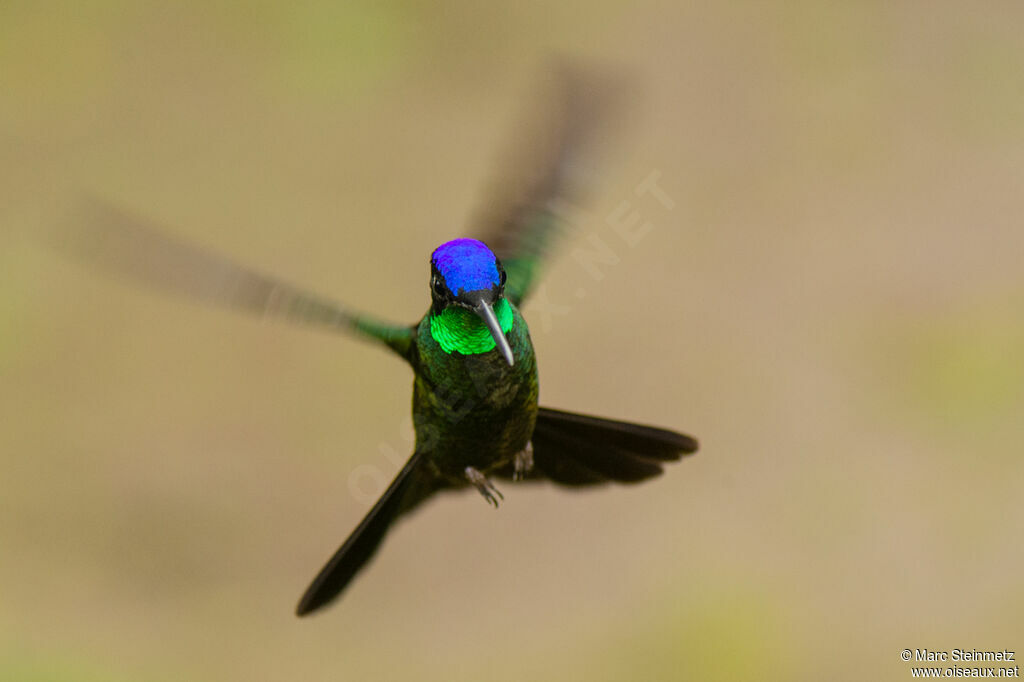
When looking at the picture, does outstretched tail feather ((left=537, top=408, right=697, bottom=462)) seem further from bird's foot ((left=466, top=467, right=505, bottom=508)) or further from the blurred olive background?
the blurred olive background

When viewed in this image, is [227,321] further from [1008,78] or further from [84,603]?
[1008,78]

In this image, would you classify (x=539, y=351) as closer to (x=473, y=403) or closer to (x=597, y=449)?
(x=597, y=449)

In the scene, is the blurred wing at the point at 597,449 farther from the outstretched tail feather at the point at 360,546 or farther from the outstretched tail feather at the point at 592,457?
the outstretched tail feather at the point at 360,546

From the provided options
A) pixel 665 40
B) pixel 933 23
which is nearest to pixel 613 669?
pixel 665 40

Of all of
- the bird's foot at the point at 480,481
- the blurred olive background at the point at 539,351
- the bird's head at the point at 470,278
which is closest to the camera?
the bird's head at the point at 470,278

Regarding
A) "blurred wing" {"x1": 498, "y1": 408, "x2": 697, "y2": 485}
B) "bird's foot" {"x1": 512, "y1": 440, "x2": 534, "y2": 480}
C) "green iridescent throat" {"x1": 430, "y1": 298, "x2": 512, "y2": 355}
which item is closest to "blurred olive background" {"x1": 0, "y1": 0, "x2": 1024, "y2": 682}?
"blurred wing" {"x1": 498, "y1": 408, "x2": 697, "y2": 485}

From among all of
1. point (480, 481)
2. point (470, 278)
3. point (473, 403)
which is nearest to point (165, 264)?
point (470, 278)

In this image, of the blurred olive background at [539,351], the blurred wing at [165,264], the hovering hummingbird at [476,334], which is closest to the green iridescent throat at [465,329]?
the hovering hummingbird at [476,334]
